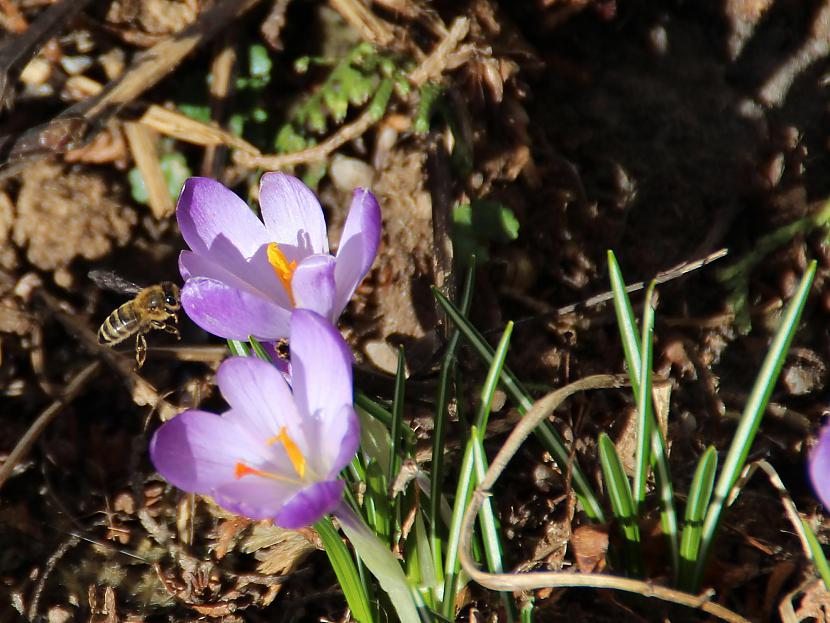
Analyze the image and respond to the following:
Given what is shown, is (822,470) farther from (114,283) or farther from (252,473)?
(114,283)

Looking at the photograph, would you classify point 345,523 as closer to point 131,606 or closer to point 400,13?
point 131,606

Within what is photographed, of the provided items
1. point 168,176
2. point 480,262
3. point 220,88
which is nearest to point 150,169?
point 168,176

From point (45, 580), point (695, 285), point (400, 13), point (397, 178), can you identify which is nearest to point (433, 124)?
point (397, 178)

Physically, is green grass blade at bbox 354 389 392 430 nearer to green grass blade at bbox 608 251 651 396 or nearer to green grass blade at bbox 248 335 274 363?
green grass blade at bbox 248 335 274 363

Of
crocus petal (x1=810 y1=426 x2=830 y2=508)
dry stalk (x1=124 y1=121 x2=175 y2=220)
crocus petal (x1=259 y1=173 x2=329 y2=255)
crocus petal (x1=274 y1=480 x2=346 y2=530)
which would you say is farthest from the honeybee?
crocus petal (x1=810 y1=426 x2=830 y2=508)

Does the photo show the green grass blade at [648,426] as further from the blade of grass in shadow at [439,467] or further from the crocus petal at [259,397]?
the crocus petal at [259,397]

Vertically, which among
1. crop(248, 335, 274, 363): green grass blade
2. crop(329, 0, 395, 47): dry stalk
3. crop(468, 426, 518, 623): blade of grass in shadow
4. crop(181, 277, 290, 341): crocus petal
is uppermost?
crop(329, 0, 395, 47): dry stalk
